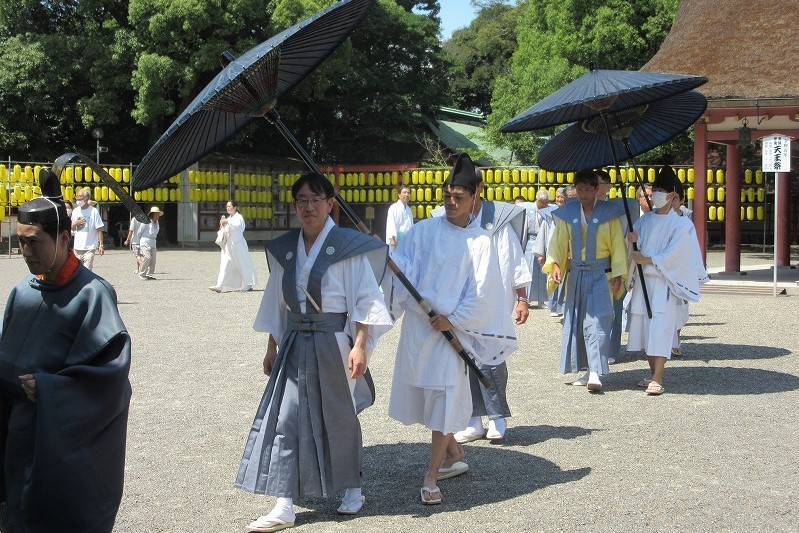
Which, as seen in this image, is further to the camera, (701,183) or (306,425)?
(701,183)

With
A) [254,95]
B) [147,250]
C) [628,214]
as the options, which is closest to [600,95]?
[628,214]

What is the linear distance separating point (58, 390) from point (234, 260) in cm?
1362

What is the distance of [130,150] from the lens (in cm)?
3403

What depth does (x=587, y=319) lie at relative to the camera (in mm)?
8188

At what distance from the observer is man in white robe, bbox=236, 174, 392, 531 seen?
4.79 metres

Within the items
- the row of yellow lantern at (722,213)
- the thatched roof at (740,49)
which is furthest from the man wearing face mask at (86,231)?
the row of yellow lantern at (722,213)

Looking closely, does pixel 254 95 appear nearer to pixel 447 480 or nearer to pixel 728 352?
pixel 447 480

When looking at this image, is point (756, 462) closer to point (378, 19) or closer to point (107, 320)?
point (107, 320)

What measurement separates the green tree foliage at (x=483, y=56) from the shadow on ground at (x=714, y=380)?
104 ft

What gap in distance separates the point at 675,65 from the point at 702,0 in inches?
95.8

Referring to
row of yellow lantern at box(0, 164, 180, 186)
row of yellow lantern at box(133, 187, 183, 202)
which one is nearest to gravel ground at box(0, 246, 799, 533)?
row of yellow lantern at box(0, 164, 180, 186)

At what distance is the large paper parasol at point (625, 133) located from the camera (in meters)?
8.80

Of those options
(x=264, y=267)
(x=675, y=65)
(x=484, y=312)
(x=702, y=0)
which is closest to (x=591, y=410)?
(x=484, y=312)

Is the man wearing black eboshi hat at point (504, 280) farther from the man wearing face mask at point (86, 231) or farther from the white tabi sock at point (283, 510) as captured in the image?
the man wearing face mask at point (86, 231)
